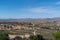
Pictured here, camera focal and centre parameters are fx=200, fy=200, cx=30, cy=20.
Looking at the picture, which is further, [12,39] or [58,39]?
[12,39]

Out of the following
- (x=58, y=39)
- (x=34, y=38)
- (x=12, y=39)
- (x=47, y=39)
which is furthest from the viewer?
(x=12, y=39)

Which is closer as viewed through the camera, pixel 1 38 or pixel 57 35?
pixel 57 35

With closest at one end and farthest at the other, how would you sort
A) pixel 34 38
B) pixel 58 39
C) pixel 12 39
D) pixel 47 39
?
pixel 58 39
pixel 34 38
pixel 47 39
pixel 12 39

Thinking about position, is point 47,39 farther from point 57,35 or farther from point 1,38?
point 1,38

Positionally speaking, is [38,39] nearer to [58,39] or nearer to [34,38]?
[34,38]

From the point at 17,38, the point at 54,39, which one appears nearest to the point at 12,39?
the point at 17,38

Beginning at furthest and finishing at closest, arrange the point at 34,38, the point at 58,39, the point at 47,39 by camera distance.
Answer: the point at 47,39
the point at 34,38
the point at 58,39

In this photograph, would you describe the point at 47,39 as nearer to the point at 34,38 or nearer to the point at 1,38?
the point at 34,38

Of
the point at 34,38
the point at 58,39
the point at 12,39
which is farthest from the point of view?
the point at 12,39

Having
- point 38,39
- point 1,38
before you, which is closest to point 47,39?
point 38,39
